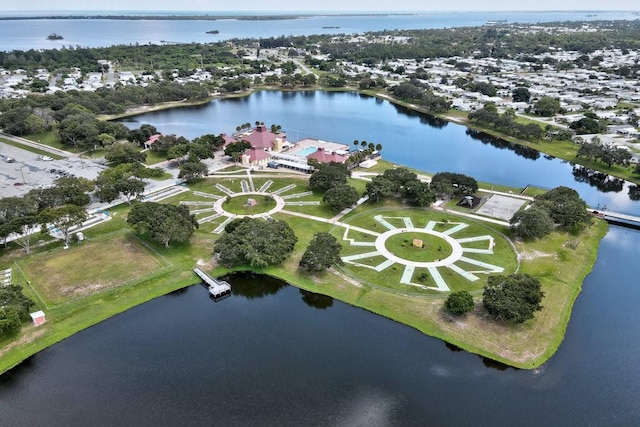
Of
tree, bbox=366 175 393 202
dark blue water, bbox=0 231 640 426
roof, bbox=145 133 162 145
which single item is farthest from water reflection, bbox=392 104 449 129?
dark blue water, bbox=0 231 640 426

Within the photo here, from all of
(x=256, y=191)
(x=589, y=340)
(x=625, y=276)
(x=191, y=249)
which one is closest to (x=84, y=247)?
(x=191, y=249)

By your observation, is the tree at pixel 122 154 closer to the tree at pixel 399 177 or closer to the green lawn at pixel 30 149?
the green lawn at pixel 30 149

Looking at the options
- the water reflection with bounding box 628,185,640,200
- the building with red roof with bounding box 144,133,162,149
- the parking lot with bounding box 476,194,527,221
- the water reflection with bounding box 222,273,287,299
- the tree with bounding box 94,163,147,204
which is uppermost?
the tree with bounding box 94,163,147,204

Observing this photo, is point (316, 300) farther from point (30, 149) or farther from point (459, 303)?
point (30, 149)

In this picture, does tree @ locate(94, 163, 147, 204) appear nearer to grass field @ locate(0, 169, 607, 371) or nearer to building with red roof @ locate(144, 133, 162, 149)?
grass field @ locate(0, 169, 607, 371)

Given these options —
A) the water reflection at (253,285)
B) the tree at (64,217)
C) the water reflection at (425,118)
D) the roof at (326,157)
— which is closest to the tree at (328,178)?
the roof at (326,157)

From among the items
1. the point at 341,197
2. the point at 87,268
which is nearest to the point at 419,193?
the point at 341,197
